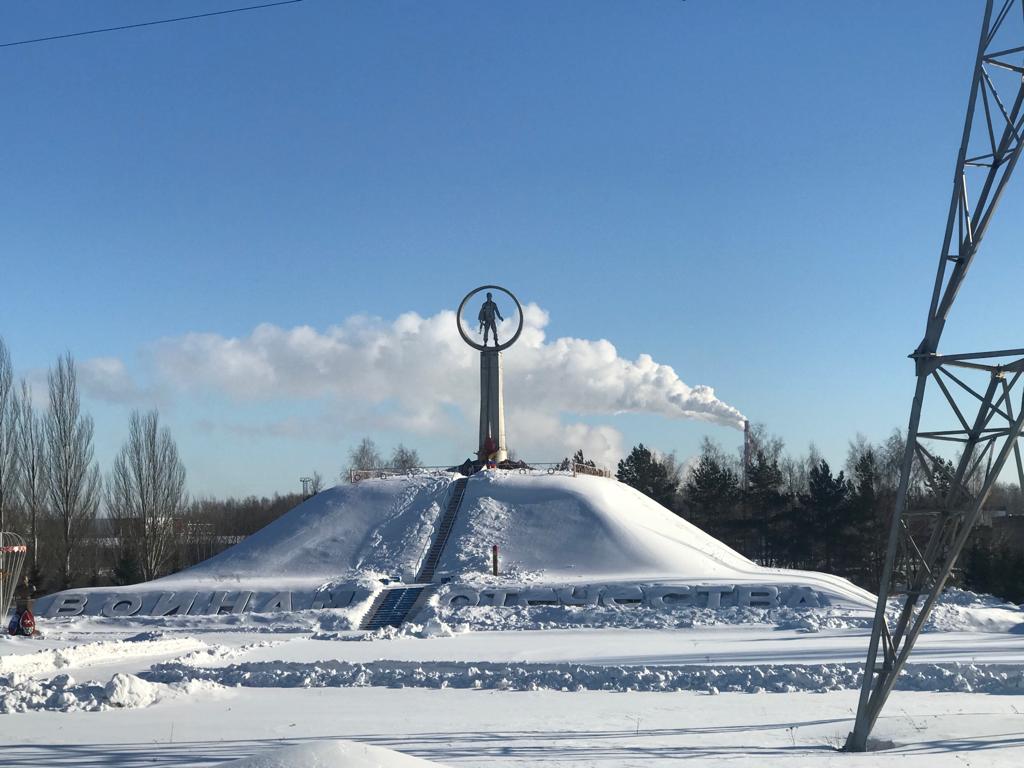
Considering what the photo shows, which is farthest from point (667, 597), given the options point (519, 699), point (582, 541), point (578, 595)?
point (519, 699)

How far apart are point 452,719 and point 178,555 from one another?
174ft

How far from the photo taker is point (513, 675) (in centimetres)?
1820

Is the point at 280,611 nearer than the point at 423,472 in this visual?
Yes

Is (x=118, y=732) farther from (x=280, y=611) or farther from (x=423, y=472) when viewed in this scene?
(x=423, y=472)

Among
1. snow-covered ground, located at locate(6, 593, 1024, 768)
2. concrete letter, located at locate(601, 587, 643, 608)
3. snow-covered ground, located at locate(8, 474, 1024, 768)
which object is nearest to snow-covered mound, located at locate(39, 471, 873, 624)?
concrete letter, located at locate(601, 587, 643, 608)

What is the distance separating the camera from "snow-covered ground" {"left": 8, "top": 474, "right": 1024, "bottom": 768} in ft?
41.2

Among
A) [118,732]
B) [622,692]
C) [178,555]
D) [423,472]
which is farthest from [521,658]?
[178,555]

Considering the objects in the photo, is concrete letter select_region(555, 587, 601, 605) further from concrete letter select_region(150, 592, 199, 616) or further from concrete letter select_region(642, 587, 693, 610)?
concrete letter select_region(150, 592, 199, 616)

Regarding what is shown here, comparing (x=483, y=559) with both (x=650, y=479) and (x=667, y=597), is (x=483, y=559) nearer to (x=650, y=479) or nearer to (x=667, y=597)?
(x=667, y=597)

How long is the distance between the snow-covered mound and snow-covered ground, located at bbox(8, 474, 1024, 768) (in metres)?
0.19

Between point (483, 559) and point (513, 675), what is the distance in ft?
62.4

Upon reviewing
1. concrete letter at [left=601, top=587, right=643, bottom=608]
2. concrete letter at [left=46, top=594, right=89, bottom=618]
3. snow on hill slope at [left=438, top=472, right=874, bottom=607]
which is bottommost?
concrete letter at [left=46, top=594, right=89, bottom=618]

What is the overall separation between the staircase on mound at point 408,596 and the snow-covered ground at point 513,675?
48 centimetres

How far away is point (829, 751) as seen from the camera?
40.2 feet
